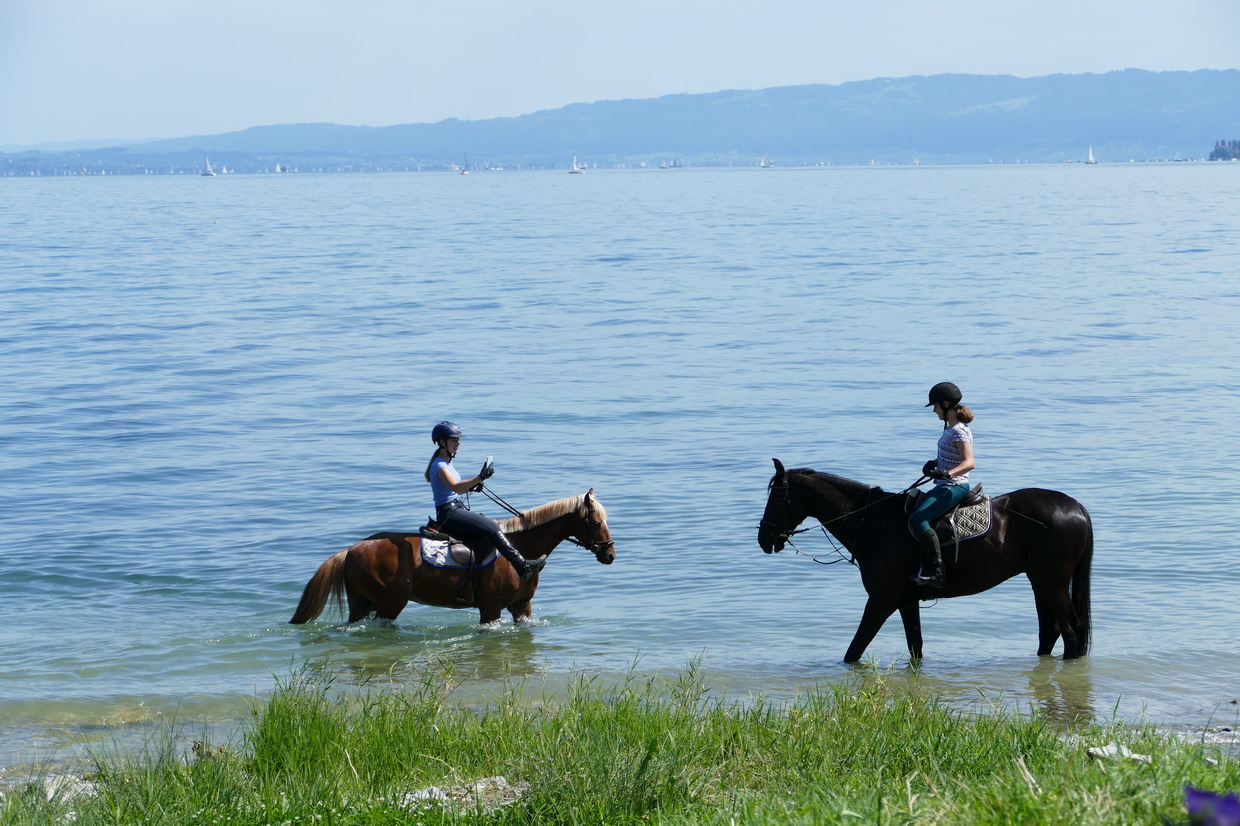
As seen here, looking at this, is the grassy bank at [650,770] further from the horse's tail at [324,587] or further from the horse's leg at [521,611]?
the horse's leg at [521,611]

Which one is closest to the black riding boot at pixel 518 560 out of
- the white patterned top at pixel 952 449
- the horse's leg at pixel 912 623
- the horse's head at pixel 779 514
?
the horse's head at pixel 779 514

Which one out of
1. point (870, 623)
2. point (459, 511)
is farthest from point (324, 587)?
point (870, 623)

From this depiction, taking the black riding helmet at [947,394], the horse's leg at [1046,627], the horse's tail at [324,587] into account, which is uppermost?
the black riding helmet at [947,394]

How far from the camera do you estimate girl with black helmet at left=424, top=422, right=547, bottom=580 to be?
13.1 meters

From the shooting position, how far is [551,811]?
7.05m

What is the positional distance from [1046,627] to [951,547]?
5.30 ft

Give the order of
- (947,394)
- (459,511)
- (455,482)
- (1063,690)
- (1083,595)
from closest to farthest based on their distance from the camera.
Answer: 1. (947,394)
2. (1063,690)
3. (1083,595)
4. (455,482)
5. (459,511)

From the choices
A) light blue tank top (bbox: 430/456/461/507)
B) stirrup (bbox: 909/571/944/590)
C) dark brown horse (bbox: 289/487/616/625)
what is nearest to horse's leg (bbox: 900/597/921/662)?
stirrup (bbox: 909/571/944/590)

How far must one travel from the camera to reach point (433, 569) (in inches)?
541

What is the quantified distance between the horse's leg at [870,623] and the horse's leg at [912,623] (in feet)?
0.54

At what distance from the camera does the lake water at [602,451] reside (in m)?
13.3

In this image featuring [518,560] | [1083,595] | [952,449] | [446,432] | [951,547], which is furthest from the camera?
[518,560]

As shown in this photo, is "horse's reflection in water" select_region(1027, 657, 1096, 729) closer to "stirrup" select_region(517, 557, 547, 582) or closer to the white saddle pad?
Answer: "stirrup" select_region(517, 557, 547, 582)

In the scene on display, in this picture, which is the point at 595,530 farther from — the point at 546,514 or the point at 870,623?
the point at 870,623
